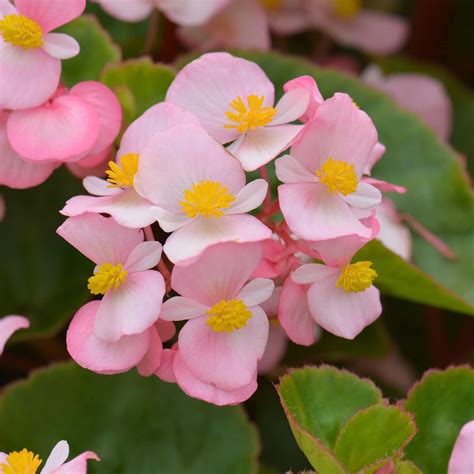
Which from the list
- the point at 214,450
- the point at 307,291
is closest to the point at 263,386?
the point at 214,450

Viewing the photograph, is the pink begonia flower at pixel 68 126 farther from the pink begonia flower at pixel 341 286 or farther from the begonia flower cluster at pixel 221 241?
the pink begonia flower at pixel 341 286

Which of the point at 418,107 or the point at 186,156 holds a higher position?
the point at 186,156

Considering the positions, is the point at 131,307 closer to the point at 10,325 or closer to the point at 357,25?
the point at 10,325

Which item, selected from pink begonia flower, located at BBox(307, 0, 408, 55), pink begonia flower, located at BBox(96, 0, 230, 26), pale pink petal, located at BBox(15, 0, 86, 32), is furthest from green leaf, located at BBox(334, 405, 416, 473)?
pink begonia flower, located at BBox(307, 0, 408, 55)

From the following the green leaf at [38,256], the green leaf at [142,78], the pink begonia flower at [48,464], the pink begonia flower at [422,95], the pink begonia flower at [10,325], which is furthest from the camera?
the pink begonia flower at [422,95]

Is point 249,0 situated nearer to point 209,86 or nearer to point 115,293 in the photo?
point 209,86

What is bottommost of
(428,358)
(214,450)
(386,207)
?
(428,358)

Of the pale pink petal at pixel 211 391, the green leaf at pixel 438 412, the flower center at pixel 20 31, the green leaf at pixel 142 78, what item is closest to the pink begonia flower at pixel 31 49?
the flower center at pixel 20 31
